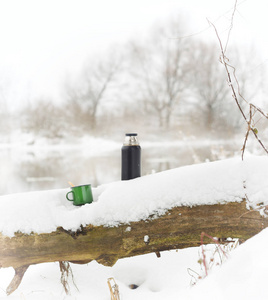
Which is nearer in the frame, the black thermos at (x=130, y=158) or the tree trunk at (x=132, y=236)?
the tree trunk at (x=132, y=236)

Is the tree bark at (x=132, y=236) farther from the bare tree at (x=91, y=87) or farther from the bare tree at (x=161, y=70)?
the bare tree at (x=91, y=87)

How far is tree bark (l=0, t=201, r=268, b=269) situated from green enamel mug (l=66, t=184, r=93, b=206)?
0.12 meters

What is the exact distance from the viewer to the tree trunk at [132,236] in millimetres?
1062

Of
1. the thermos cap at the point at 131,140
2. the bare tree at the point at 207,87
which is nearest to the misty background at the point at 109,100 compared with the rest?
the bare tree at the point at 207,87

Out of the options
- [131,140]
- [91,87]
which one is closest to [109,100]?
[91,87]

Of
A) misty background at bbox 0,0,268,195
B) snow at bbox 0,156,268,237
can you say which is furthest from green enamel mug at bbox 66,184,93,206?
misty background at bbox 0,0,268,195

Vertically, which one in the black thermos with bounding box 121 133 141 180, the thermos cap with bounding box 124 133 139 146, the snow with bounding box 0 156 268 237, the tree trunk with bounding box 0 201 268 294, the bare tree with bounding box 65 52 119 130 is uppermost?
the bare tree with bounding box 65 52 119 130

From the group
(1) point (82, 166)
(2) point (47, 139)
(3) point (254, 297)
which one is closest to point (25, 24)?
(2) point (47, 139)

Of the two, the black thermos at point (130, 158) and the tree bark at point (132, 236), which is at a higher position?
the black thermos at point (130, 158)

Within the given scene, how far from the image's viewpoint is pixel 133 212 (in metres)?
1.07

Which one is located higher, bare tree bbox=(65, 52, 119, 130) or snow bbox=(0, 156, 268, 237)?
bare tree bbox=(65, 52, 119, 130)

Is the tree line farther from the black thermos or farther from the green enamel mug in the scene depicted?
the green enamel mug

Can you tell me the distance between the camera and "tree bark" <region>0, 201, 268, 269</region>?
3.49 feet

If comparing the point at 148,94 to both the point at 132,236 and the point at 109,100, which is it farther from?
the point at 132,236
